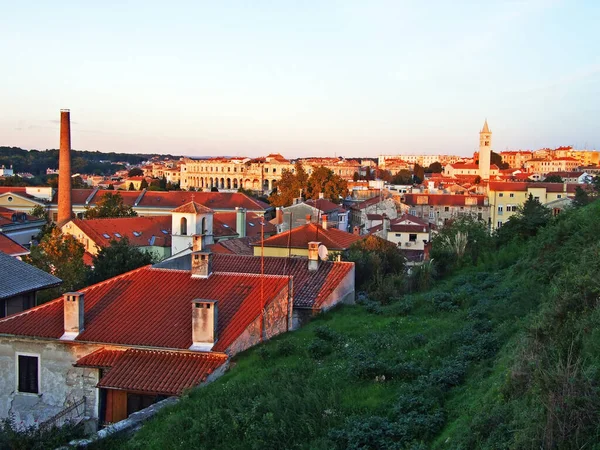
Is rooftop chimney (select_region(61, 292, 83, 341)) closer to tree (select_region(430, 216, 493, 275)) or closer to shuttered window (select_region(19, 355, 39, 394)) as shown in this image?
shuttered window (select_region(19, 355, 39, 394))

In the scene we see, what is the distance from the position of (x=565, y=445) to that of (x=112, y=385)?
9.19m

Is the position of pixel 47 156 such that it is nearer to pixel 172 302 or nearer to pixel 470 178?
pixel 470 178

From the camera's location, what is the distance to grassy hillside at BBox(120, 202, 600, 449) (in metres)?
6.02

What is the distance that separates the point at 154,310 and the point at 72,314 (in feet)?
5.85

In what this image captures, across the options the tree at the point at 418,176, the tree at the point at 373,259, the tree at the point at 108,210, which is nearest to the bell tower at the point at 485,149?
the tree at the point at 418,176

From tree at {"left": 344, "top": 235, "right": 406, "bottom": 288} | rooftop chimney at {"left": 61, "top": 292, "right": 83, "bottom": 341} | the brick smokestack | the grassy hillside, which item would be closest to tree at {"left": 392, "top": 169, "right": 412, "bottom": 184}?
the brick smokestack

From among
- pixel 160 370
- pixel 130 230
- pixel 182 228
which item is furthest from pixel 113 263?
pixel 130 230

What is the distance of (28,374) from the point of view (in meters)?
13.8

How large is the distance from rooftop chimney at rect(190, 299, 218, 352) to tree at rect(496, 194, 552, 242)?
18.1 meters

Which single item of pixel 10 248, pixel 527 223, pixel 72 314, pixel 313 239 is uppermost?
pixel 527 223

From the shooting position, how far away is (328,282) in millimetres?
18625

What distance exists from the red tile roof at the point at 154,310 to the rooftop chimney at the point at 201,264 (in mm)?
149

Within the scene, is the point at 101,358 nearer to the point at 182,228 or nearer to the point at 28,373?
the point at 28,373

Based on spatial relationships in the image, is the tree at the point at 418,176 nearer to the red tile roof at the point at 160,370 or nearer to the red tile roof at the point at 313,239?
the red tile roof at the point at 313,239
